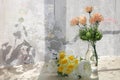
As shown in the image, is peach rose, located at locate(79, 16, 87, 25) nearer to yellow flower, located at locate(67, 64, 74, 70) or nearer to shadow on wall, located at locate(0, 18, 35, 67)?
yellow flower, located at locate(67, 64, 74, 70)

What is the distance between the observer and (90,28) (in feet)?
5.35

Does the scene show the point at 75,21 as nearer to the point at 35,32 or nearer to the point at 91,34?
the point at 91,34

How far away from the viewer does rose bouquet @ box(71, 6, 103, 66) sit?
5.15 ft

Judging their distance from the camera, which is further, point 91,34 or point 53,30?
point 53,30

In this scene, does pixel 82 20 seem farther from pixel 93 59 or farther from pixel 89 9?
pixel 93 59

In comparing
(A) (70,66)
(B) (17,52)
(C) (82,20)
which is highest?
(C) (82,20)

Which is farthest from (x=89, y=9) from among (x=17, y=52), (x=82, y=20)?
(x=17, y=52)

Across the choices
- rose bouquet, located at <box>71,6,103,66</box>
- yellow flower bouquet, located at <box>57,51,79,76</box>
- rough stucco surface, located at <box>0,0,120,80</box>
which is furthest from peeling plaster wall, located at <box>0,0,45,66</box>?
rose bouquet, located at <box>71,6,103,66</box>

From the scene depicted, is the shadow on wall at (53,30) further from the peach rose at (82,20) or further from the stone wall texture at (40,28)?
the peach rose at (82,20)

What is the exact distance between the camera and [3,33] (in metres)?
1.57

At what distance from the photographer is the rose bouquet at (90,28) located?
5.15ft

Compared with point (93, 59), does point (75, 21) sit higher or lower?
higher

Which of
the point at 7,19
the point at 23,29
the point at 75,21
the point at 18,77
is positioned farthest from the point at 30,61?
the point at 75,21

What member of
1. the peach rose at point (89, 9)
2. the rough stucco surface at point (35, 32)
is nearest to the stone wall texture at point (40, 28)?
the rough stucco surface at point (35, 32)
